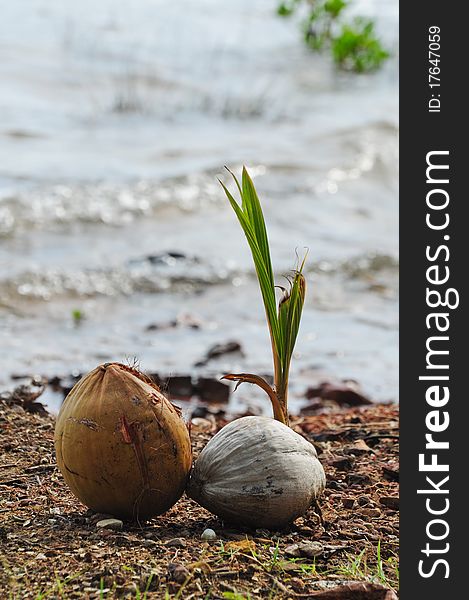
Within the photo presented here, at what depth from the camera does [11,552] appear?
2.28 m

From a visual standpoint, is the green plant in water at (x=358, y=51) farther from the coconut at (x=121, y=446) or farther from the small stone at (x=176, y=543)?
the small stone at (x=176, y=543)

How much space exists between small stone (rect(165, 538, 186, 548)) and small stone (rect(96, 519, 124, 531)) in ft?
0.56

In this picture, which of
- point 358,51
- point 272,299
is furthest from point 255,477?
point 358,51

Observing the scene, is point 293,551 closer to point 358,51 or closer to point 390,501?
point 390,501

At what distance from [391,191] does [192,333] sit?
5578mm

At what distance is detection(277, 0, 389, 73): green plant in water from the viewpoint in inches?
703

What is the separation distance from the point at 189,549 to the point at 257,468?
27 cm

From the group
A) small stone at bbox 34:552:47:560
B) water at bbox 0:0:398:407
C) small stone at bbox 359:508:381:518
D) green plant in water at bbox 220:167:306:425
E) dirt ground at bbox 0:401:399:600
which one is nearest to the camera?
dirt ground at bbox 0:401:399:600

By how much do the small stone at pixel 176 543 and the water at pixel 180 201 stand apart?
114 inches

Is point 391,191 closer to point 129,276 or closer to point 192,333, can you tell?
point 129,276

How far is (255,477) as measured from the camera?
2381mm

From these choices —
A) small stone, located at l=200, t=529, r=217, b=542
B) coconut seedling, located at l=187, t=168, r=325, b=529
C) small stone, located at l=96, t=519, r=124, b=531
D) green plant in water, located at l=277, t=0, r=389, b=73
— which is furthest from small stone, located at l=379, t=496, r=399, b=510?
green plant in water, located at l=277, t=0, r=389, b=73

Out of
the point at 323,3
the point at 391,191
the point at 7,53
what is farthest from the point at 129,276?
the point at 323,3

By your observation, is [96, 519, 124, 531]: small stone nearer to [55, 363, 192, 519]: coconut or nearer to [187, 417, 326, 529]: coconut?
[55, 363, 192, 519]: coconut
